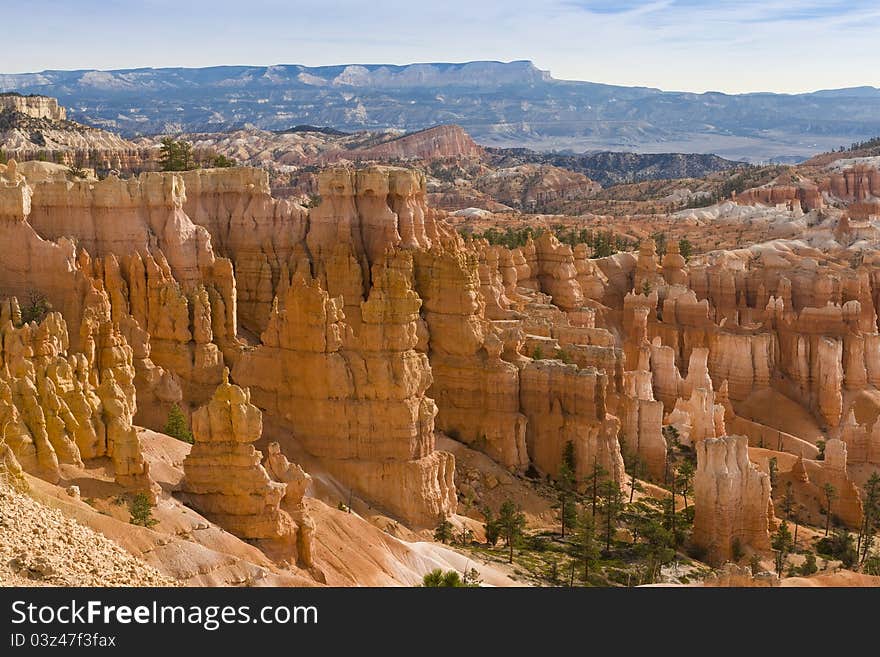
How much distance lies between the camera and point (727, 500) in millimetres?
35375

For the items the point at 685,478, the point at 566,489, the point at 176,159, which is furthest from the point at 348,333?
the point at 176,159

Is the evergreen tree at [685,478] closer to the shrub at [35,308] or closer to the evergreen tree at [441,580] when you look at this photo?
the evergreen tree at [441,580]

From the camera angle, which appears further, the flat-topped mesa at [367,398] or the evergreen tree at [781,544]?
the evergreen tree at [781,544]

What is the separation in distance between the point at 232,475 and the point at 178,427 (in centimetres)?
688

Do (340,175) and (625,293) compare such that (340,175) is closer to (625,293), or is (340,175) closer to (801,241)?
(625,293)

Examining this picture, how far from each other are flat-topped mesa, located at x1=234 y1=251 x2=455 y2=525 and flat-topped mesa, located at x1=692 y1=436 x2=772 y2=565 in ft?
27.1

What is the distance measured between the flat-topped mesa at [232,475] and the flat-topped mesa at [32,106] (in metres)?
116

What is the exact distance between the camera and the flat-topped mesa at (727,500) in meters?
35.4

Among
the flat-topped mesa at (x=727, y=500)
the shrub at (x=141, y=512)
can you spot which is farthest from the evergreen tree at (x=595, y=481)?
the shrub at (x=141, y=512)

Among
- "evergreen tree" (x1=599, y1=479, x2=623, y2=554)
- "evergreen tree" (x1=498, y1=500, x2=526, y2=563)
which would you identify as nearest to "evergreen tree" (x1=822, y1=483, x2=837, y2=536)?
"evergreen tree" (x1=599, y1=479, x2=623, y2=554)

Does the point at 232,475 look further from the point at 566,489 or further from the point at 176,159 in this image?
the point at 176,159

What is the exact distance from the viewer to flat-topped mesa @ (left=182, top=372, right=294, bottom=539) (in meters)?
24.3

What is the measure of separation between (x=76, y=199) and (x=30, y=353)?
12335 millimetres

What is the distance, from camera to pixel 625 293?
6912cm
